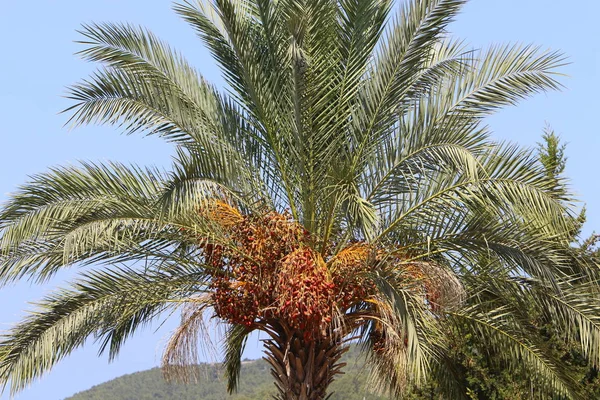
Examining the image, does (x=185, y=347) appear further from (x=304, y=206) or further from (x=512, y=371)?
(x=512, y=371)

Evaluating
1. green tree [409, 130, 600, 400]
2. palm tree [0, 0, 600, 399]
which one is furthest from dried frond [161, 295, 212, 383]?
green tree [409, 130, 600, 400]

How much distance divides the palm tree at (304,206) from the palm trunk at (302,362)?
2 centimetres

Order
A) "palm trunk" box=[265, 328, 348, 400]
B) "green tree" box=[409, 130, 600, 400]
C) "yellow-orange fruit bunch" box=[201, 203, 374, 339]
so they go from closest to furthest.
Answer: "yellow-orange fruit bunch" box=[201, 203, 374, 339], "palm trunk" box=[265, 328, 348, 400], "green tree" box=[409, 130, 600, 400]

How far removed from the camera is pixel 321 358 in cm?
1091

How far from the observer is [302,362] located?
10789mm

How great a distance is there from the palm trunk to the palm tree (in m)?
0.02

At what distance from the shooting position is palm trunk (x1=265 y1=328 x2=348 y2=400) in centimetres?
1077

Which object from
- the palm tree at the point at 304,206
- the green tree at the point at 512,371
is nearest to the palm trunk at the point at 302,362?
the palm tree at the point at 304,206

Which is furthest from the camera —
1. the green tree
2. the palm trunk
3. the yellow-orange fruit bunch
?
the green tree

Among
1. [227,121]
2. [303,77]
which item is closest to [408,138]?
[303,77]

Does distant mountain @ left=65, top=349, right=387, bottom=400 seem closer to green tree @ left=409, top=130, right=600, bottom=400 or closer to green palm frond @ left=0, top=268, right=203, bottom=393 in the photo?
green tree @ left=409, top=130, right=600, bottom=400

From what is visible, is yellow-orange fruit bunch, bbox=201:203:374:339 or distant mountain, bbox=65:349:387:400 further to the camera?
distant mountain, bbox=65:349:387:400

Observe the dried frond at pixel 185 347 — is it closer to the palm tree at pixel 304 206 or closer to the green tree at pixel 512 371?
the palm tree at pixel 304 206

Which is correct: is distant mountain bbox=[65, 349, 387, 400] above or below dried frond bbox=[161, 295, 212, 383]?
above
